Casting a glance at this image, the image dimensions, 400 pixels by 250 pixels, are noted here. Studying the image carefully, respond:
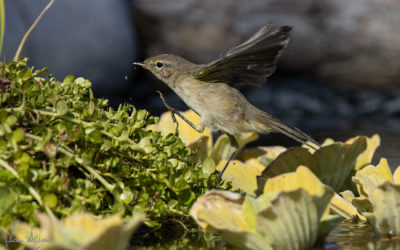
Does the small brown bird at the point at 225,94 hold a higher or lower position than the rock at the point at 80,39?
higher

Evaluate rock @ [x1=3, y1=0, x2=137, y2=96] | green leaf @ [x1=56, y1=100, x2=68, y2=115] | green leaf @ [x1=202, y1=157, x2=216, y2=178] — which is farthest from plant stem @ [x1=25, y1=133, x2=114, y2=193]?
rock @ [x1=3, y1=0, x2=137, y2=96]

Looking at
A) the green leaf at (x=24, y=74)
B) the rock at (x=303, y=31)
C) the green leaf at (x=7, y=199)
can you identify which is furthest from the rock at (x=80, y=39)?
the green leaf at (x=7, y=199)

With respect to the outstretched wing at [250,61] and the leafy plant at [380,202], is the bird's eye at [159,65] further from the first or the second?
the leafy plant at [380,202]

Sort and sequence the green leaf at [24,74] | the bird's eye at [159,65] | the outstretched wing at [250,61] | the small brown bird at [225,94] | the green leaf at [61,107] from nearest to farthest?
the green leaf at [61,107] → the green leaf at [24,74] → the outstretched wing at [250,61] → the small brown bird at [225,94] → the bird's eye at [159,65]

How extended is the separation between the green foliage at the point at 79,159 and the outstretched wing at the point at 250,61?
574 mm

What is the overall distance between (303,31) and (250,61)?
3.86 m

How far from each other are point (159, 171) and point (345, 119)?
4502 millimetres

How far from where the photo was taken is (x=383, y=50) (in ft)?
20.0

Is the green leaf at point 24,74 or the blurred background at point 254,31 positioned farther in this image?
the blurred background at point 254,31

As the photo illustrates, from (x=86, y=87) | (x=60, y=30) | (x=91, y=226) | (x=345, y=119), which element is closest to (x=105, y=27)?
(x=60, y=30)

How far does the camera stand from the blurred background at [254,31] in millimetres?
5961

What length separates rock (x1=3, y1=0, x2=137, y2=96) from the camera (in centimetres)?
559

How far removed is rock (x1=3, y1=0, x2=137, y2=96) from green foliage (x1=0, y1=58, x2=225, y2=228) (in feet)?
12.6

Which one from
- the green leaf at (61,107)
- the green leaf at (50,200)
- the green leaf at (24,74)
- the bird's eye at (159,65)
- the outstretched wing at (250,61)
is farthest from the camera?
the bird's eye at (159,65)
